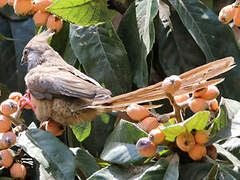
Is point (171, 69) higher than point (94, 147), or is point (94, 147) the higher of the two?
point (171, 69)

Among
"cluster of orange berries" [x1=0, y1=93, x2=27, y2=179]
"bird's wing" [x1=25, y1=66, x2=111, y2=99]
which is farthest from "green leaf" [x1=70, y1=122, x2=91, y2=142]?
"cluster of orange berries" [x1=0, y1=93, x2=27, y2=179]

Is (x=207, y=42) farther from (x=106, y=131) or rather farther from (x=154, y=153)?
(x=154, y=153)

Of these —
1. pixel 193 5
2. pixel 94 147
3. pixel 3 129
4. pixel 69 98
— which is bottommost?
pixel 94 147

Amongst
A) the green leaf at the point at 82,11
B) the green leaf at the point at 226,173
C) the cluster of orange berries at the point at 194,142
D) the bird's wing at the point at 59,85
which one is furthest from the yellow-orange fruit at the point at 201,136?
the green leaf at the point at 82,11

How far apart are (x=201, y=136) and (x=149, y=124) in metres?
0.18

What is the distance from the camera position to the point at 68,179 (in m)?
1.69

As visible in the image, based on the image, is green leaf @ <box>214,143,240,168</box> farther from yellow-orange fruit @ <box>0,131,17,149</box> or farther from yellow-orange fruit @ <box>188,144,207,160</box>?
yellow-orange fruit @ <box>0,131,17,149</box>

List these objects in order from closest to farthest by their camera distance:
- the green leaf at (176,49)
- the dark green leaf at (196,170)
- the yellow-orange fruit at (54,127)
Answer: the dark green leaf at (196,170)
the yellow-orange fruit at (54,127)
the green leaf at (176,49)

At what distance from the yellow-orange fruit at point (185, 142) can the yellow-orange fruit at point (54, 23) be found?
1.00 metres

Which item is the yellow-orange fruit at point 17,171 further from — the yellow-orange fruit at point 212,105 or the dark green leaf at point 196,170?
the yellow-orange fruit at point 212,105

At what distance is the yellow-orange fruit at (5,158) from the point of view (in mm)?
1805

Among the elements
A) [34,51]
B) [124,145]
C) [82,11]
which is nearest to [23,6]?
[82,11]

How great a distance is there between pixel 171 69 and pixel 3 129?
842mm

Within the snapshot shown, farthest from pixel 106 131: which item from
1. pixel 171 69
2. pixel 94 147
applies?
pixel 171 69
